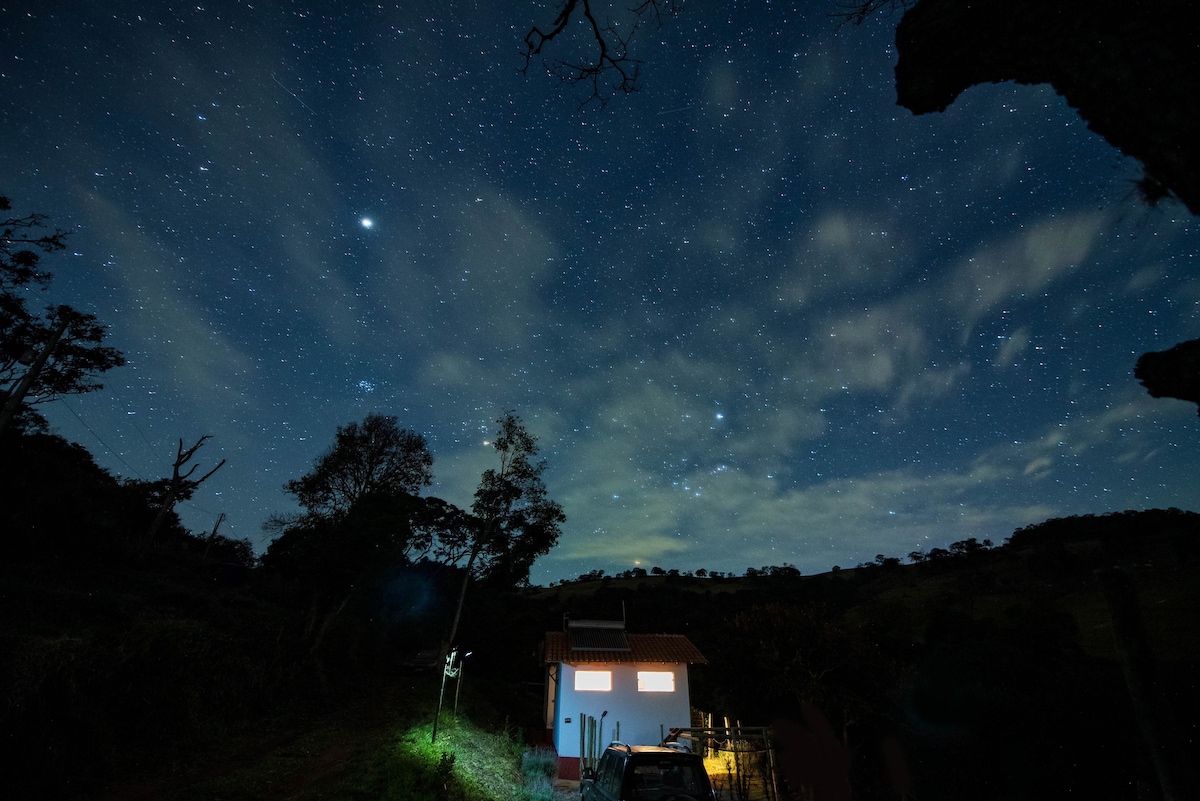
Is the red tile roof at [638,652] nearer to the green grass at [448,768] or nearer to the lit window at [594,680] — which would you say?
the lit window at [594,680]

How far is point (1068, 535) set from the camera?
53.4 m

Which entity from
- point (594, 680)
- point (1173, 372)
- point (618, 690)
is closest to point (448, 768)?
point (594, 680)

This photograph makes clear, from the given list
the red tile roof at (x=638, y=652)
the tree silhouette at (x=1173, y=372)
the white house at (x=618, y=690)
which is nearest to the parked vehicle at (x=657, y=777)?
the tree silhouette at (x=1173, y=372)

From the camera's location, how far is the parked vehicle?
881 centimetres

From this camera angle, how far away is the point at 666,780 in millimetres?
9031

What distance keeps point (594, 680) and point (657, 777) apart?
1633 centimetres

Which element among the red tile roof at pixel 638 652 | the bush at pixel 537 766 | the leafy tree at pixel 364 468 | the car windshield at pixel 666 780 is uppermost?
the leafy tree at pixel 364 468

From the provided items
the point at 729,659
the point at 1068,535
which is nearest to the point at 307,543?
the point at 729,659

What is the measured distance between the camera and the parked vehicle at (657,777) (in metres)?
8.81

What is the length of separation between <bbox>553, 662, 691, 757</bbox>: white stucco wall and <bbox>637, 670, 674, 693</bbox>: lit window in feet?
0.52

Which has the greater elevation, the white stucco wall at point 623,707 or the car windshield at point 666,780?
the car windshield at point 666,780

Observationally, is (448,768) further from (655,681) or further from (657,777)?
(655,681)

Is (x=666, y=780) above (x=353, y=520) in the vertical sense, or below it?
below

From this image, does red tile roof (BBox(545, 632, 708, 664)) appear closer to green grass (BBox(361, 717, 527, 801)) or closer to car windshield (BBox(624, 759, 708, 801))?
green grass (BBox(361, 717, 527, 801))
